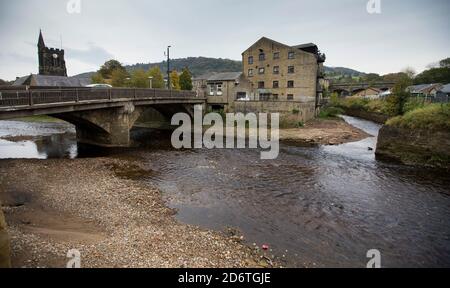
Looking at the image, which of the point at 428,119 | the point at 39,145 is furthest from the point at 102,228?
the point at 428,119

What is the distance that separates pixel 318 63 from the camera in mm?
54438

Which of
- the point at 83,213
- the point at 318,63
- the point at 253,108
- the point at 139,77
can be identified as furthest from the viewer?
the point at 139,77

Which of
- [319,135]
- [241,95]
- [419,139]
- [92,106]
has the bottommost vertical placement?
[319,135]

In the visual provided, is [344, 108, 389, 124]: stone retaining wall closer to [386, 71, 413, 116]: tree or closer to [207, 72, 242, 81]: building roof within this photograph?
[386, 71, 413, 116]: tree

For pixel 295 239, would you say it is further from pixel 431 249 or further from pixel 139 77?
pixel 139 77

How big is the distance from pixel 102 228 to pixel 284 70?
51804 millimetres

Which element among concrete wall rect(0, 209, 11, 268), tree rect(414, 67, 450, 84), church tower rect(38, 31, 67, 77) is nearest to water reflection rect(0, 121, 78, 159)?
concrete wall rect(0, 209, 11, 268)

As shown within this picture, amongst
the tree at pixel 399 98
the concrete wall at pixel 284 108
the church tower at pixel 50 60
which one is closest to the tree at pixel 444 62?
the concrete wall at pixel 284 108

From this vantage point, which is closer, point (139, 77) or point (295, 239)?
point (295, 239)

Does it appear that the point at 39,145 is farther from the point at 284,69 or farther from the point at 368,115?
the point at 368,115

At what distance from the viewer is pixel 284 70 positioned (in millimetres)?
55844

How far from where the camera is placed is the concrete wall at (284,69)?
52375 mm
